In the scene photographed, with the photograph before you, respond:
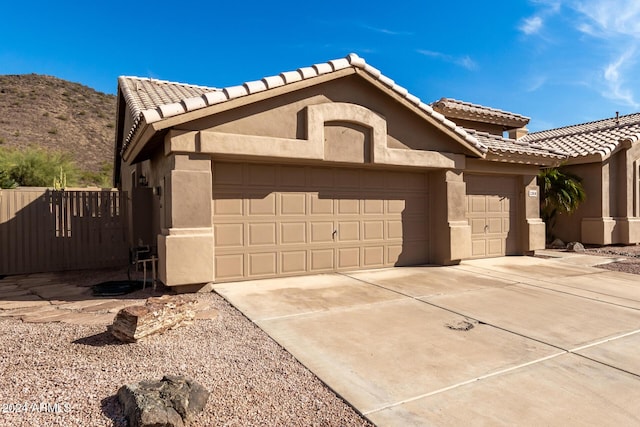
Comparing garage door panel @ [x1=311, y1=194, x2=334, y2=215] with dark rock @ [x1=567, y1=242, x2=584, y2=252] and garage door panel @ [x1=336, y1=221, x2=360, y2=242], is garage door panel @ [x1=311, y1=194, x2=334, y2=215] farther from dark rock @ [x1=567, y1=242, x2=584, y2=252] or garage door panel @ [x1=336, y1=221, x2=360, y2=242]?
dark rock @ [x1=567, y1=242, x2=584, y2=252]

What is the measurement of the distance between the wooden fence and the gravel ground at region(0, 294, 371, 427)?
520 centimetres

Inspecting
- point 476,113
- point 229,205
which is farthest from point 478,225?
point 476,113

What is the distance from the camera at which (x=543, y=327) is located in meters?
5.24

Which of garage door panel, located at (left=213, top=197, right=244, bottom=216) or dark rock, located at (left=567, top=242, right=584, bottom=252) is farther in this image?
dark rock, located at (left=567, top=242, right=584, bottom=252)

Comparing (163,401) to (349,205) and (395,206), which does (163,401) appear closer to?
(349,205)

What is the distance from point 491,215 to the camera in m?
11.8

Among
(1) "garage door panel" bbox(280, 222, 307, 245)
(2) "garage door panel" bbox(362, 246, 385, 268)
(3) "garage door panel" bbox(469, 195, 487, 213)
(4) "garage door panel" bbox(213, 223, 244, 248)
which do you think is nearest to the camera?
(4) "garage door panel" bbox(213, 223, 244, 248)

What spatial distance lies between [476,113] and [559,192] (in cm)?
535


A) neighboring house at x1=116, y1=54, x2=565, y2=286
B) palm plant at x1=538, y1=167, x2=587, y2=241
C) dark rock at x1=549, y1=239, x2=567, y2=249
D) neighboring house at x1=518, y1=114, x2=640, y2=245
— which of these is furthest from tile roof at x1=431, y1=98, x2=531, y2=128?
dark rock at x1=549, y1=239, x2=567, y2=249

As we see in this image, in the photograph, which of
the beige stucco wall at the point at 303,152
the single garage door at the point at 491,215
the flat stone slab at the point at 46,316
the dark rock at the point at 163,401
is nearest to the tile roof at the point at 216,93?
the beige stucco wall at the point at 303,152

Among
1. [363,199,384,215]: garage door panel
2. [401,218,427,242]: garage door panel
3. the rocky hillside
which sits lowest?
[401,218,427,242]: garage door panel

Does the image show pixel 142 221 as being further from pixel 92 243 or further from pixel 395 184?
pixel 395 184

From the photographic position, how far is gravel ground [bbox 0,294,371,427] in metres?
3.04

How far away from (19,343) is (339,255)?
20.3 ft
